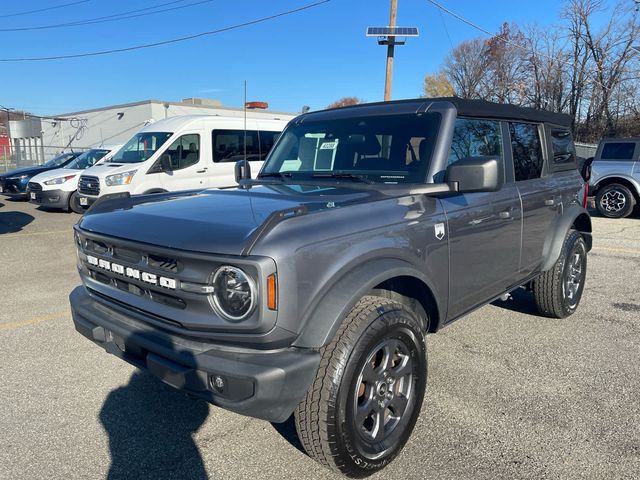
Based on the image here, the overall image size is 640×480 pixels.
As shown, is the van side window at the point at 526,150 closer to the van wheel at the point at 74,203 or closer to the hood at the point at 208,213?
the hood at the point at 208,213

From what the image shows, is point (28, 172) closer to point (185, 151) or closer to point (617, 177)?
point (185, 151)

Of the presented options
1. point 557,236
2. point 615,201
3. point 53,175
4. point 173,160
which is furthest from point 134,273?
point 615,201

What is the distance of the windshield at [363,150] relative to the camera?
3.21m

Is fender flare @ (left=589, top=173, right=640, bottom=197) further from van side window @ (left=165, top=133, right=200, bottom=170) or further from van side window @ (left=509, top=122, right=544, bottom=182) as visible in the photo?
van side window @ (left=165, top=133, right=200, bottom=170)

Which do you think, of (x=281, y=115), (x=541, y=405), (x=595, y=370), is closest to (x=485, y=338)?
(x=595, y=370)

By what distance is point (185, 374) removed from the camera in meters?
2.11

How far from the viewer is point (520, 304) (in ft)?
17.3

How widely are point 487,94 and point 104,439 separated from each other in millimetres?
41516

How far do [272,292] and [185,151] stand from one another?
8.83 m

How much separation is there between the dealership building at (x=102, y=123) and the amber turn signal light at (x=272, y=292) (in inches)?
835

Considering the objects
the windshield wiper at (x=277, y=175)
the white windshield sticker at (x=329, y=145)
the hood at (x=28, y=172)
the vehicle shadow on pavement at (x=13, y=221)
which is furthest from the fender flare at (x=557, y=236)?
the hood at (x=28, y=172)

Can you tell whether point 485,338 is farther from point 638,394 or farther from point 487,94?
point 487,94

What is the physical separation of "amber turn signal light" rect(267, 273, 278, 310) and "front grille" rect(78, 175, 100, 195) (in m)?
9.08

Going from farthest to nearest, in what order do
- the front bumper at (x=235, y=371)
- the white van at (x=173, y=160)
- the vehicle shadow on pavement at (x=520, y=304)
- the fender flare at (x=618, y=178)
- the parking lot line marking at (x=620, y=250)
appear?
the fender flare at (x=618, y=178) < the white van at (x=173, y=160) < the parking lot line marking at (x=620, y=250) < the vehicle shadow on pavement at (x=520, y=304) < the front bumper at (x=235, y=371)
